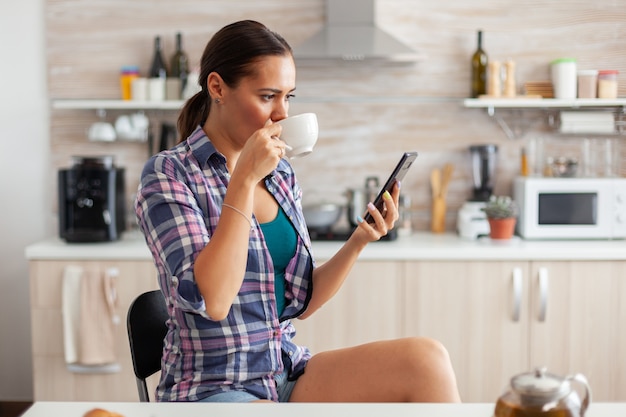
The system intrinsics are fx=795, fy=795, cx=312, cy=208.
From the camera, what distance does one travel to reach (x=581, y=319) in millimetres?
3141

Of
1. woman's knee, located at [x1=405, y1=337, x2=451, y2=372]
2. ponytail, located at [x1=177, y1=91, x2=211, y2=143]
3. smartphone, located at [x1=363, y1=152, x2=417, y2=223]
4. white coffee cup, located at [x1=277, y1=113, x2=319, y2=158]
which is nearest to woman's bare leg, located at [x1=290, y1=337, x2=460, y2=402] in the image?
woman's knee, located at [x1=405, y1=337, x2=451, y2=372]

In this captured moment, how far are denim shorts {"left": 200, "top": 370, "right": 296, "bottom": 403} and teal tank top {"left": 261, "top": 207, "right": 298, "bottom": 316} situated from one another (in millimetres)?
163

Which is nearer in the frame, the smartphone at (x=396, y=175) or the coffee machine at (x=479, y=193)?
the smartphone at (x=396, y=175)

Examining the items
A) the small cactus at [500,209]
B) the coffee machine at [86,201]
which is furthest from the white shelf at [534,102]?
the coffee machine at [86,201]

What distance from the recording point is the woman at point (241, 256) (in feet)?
4.94

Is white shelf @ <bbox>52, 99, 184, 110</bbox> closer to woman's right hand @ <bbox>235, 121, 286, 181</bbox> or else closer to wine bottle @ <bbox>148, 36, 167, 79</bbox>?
wine bottle @ <bbox>148, 36, 167, 79</bbox>

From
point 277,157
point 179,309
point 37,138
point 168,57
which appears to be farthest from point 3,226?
point 277,157

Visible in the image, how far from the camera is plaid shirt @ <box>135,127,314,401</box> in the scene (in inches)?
61.3

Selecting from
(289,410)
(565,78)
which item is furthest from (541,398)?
(565,78)

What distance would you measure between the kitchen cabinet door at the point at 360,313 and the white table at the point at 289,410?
6.16 feet

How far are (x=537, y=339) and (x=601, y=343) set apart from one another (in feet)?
0.83

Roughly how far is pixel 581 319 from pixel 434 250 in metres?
0.64

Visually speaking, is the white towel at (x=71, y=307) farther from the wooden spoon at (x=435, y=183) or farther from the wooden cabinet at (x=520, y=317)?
the wooden spoon at (x=435, y=183)

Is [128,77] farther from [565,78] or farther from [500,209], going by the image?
[565,78]
